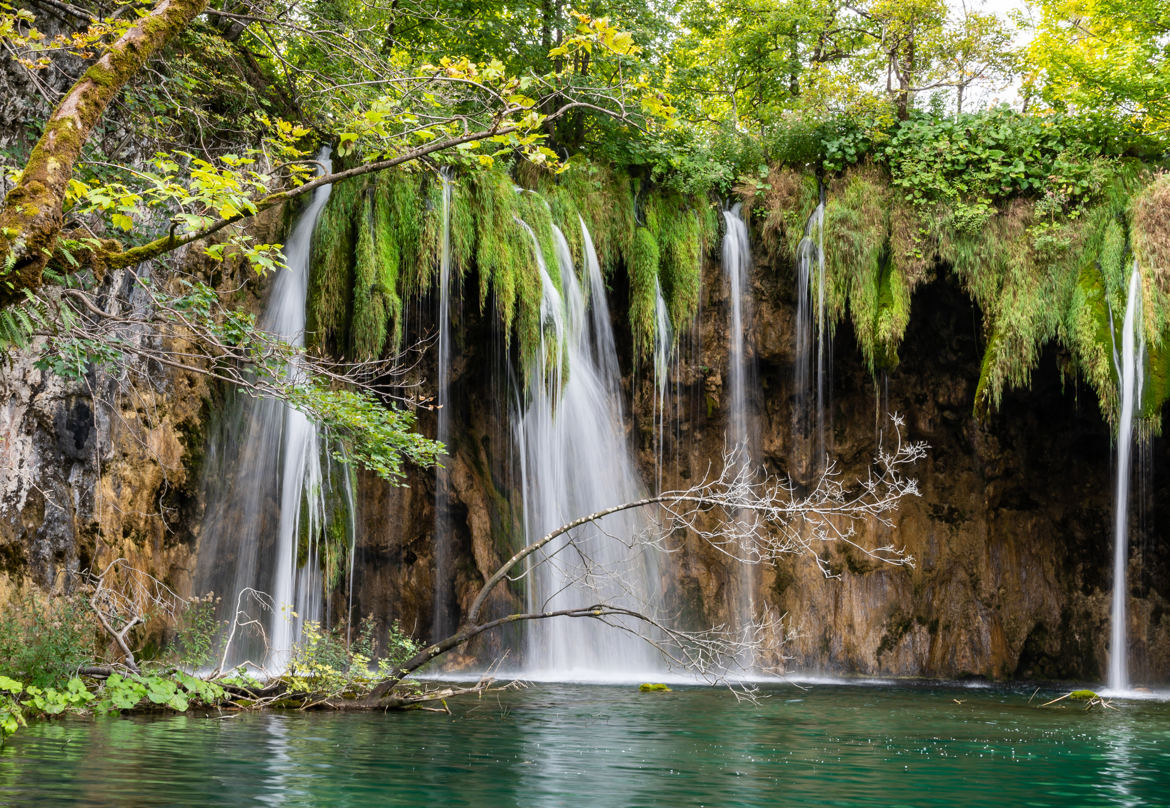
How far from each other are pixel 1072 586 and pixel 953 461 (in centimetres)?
279

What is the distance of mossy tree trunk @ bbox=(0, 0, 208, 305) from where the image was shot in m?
4.14

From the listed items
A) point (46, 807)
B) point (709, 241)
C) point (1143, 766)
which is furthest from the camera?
point (709, 241)

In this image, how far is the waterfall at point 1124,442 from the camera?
13055mm

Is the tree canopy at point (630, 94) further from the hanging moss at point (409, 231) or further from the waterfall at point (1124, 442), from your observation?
the waterfall at point (1124, 442)

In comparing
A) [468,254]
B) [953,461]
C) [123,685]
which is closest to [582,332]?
[468,254]

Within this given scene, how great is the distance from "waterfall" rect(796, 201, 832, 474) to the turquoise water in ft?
23.3

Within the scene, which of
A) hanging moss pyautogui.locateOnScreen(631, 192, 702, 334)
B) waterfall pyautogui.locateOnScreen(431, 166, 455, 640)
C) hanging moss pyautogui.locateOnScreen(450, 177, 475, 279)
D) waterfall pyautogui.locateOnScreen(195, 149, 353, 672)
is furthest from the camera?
hanging moss pyautogui.locateOnScreen(631, 192, 702, 334)

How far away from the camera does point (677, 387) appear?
16.0 meters

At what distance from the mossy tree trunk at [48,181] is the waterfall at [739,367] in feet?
38.8

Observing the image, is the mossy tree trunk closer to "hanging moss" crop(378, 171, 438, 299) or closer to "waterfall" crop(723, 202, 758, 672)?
"hanging moss" crop(378, 171, 438, 299)

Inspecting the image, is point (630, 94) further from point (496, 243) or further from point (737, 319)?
point (737, 319)

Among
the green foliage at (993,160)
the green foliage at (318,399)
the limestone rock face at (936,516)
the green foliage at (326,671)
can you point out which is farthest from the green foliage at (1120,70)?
the green foliage at (326,671)

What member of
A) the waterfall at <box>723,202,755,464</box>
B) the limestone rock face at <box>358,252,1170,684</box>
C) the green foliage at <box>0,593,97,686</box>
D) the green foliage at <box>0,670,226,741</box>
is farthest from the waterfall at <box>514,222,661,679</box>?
the green foliage at <box>0,593,97,686</box>

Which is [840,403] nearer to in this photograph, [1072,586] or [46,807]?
[1072,586]
